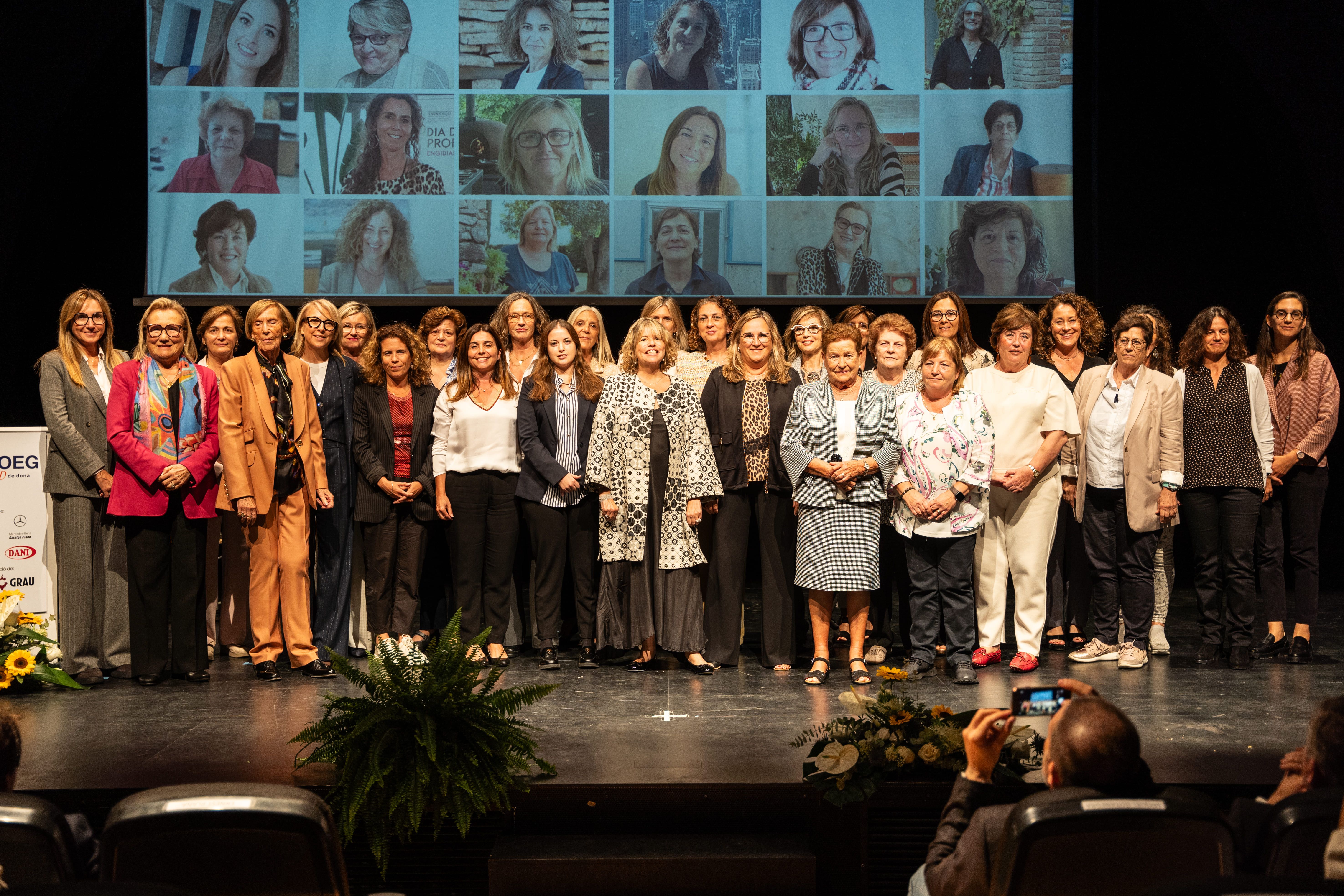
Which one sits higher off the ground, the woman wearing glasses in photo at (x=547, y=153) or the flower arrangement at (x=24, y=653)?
the woman wearing glasses in photo at (x=547, y=153)

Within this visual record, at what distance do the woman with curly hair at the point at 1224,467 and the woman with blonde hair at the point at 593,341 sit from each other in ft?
8.37

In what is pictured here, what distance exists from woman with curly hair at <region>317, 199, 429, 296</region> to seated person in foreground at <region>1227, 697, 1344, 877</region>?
5.62m

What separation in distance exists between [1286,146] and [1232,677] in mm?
3899

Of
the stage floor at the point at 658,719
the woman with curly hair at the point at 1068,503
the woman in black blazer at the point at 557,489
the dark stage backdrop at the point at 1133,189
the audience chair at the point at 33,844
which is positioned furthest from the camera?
the dark stage backdrop at the point at 1133,189

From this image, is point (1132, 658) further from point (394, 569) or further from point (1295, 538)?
point (394, 569)

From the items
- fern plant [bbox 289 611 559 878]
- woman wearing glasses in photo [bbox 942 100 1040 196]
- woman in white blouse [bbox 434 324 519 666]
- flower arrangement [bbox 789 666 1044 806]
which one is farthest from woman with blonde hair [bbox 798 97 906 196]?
fern plant [bbox 289 611 559 878]

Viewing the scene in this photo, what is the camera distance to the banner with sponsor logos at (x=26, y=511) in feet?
16.2

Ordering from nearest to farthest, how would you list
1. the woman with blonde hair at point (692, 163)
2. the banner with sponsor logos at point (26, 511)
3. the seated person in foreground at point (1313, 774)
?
the seated person in foreground at point (1313, 774) < the banner with sponsor logos at point (26, 511) < the woman with blonde hair at point (692, 163)

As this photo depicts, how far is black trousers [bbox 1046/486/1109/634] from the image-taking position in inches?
214

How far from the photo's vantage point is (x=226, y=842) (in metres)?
1.77

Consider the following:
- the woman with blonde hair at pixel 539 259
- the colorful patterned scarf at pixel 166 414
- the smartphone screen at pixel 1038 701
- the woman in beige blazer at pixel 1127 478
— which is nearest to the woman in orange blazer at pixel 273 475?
the colorful patterned scarf at pixel 166 414

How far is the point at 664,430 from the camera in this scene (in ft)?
16.5

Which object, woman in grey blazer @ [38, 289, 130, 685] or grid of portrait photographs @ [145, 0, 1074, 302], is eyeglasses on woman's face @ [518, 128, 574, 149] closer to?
grid of portrait photographs @ [145, 0, 1074, 302]

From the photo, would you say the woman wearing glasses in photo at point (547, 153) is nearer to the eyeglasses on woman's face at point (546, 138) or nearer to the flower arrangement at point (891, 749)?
the eyeglasses on woman's face at point (546, 138)
